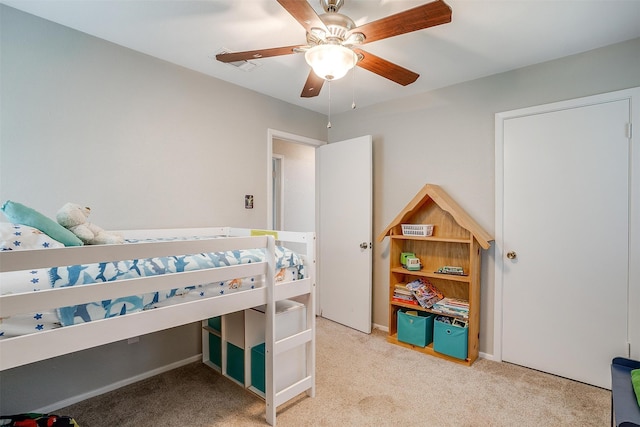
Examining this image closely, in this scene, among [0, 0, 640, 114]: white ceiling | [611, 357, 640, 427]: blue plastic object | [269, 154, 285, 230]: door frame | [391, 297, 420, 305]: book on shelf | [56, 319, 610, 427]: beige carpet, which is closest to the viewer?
[611, 357, 640, 427]: blue plastic object

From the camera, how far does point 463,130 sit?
276cm

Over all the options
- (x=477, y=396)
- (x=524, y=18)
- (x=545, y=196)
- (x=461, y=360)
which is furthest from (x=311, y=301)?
(x=524, y=18)

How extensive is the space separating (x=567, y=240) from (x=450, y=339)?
3.75 feet

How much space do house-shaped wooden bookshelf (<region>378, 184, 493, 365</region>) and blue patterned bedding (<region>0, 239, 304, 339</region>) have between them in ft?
5.32

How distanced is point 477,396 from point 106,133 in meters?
3.03

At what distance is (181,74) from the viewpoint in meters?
2.47

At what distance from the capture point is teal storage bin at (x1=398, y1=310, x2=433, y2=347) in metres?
2.73

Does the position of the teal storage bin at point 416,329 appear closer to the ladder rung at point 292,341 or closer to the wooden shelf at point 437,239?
the wooden shelf at point 437,239

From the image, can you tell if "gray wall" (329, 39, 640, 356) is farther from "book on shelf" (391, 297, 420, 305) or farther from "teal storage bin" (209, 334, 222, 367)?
"teal storage bin" (209, 334, 222, 367)

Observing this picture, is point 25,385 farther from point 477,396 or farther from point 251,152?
point 477,396

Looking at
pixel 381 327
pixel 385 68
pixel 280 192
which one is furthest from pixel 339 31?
pixel 280 192

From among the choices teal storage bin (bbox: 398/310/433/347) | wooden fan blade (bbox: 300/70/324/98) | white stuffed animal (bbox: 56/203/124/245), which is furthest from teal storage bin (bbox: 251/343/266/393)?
wooden fan blade (bbox: 300/70/324/98)

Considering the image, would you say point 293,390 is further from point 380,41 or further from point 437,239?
point 380,41

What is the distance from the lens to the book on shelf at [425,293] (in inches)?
107
